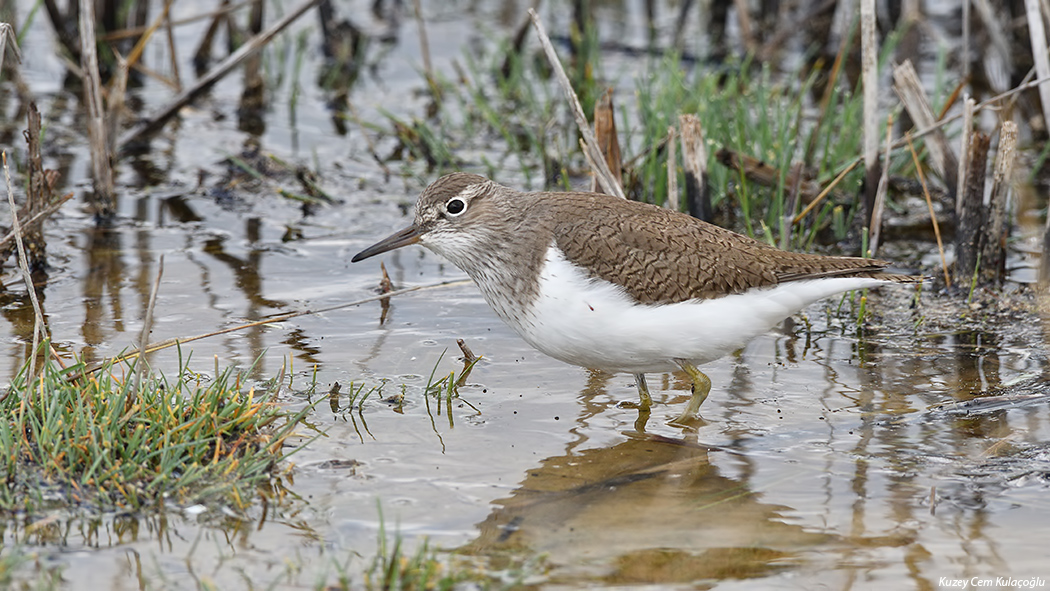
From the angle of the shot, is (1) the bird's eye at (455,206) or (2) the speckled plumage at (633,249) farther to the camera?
(1) the bird's eye at (455,206)

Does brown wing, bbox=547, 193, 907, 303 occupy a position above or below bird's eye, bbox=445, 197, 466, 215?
below

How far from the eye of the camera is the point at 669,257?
5.00 meters

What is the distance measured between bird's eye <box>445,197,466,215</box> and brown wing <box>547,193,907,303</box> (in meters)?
0.44

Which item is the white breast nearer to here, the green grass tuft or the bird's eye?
the bird's eye

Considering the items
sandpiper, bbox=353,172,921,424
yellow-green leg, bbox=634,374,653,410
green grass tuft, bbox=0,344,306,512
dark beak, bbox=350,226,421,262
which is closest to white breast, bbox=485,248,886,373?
sandpiper, bbox=353,172,921,424

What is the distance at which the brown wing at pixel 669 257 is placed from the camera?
194 inches

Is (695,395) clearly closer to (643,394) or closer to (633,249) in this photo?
(643,394)

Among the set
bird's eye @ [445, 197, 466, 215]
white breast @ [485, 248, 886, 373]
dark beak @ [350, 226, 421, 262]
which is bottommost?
white breast @ [485, 248, 886, 373]

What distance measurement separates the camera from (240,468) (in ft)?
13.8

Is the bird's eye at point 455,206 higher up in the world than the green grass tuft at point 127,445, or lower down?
higher up

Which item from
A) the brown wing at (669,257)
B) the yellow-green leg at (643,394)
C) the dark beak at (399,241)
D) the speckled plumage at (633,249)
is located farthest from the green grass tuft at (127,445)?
the yellow-green leg at (643,394)

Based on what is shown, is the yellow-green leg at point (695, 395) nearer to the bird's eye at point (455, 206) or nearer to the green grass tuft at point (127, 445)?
the bird's eye at point (455, 206)

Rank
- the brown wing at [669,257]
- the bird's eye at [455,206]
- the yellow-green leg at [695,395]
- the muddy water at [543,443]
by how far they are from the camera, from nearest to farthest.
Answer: the muddy water at [543,443] < the brown wing at [669,257] < the yellow-green leg at [695,395] < the bird's eye at [455,206]

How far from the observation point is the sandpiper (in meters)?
4.82
